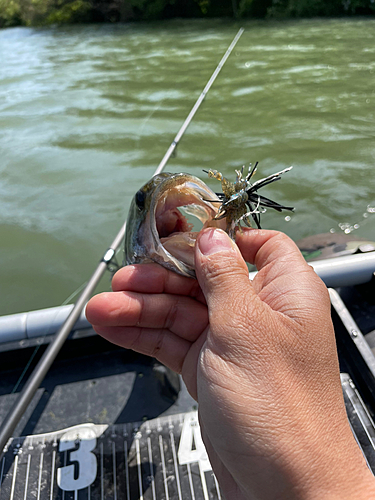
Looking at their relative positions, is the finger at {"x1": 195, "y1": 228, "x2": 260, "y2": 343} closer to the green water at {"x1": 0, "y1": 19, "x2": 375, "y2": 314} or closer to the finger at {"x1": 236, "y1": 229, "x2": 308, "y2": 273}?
the finger at {"x1": 236, "y1": 229, "x2": 308, "y2": 273}

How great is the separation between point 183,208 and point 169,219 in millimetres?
174

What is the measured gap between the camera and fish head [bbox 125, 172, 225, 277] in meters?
1.68

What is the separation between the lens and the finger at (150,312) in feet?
5.51

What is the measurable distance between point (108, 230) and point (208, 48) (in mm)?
14108

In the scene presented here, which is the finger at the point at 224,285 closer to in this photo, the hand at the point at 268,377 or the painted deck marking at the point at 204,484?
the hand at the point at 268,377

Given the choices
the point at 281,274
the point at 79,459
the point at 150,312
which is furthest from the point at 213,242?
the point at 79,459

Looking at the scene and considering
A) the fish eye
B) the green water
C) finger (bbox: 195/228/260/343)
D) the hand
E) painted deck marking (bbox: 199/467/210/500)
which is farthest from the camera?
the green water

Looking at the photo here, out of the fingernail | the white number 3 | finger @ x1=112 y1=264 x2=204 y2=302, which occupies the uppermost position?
the fingernail

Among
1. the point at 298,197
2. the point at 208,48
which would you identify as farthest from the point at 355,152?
the point at 208,48

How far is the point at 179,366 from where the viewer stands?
6.34 ft

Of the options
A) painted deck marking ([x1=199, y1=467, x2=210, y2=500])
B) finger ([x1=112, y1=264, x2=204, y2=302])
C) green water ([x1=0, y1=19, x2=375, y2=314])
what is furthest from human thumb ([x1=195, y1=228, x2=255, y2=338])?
green water ([x1=0, y1=19, x2=375, y2=314])

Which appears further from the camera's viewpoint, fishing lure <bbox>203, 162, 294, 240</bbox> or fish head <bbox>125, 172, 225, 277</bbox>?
fish head <bbox>125, 172, 225, 277</bbox>

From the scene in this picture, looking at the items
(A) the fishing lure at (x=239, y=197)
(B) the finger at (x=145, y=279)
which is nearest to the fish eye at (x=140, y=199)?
(B) the finger at (x=145, y=279)

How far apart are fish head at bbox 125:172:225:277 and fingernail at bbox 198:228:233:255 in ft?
0.43
